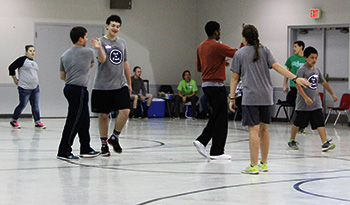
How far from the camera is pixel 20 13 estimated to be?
51.7 feet

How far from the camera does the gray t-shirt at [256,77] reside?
6.02 m

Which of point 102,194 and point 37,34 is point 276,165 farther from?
point 37,34

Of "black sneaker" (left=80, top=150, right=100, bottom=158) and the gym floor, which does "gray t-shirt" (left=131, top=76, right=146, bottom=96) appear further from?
"black sneaker" (left=80, top=150, right=100, bottom=158)

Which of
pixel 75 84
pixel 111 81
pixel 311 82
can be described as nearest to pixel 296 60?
pixel 311 82

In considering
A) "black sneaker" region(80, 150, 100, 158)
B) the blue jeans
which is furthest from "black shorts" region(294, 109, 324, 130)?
the blue jeans

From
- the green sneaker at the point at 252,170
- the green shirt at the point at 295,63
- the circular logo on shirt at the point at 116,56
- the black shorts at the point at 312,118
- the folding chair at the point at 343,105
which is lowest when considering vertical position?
the folding chair at the point at 343,105

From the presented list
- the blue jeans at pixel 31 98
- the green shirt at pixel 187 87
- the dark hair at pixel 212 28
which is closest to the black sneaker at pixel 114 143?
the dark hair at pixel 212 28

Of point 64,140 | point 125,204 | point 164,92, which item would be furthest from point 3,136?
point 164,92

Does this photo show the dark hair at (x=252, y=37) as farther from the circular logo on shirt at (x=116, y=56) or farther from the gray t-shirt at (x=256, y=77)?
the circular logo on shirt at (x=116, y=56)

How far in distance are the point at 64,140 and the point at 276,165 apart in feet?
8.18

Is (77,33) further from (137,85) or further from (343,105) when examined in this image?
(137,85)

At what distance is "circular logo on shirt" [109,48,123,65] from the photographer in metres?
7.21

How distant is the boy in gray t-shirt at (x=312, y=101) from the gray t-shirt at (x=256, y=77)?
6.69 ft

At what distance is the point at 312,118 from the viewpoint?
8.50 meters
